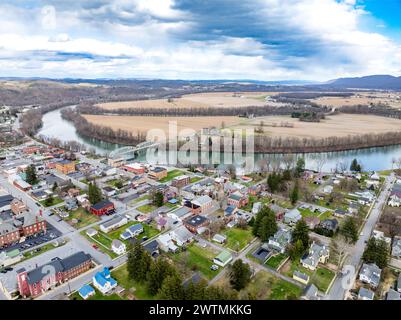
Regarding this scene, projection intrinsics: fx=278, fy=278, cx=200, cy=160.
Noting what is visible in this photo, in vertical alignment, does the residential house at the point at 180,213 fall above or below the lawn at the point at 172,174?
below

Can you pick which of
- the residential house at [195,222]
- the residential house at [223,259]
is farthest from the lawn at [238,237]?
the residential house at [195,222]

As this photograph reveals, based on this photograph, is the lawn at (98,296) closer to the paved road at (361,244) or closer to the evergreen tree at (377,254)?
the paved road at (361,244)

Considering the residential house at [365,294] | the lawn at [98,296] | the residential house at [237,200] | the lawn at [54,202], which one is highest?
the residential house at [237,200]

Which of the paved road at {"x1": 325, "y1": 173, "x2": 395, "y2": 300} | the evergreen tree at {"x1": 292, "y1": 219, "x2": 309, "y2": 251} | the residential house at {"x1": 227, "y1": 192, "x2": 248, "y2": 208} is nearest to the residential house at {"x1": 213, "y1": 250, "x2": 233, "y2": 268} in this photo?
the evergreen tree at {"x1": 292, "y1": 219, "x2": 309, "y2": 251}

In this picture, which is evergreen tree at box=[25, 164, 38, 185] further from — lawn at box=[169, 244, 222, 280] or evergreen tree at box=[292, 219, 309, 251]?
evergreen tree at box=[292, 219, 309, 251]

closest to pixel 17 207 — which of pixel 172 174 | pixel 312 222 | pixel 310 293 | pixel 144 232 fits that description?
pixel 144 232

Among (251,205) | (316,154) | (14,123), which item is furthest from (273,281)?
(14,123)
